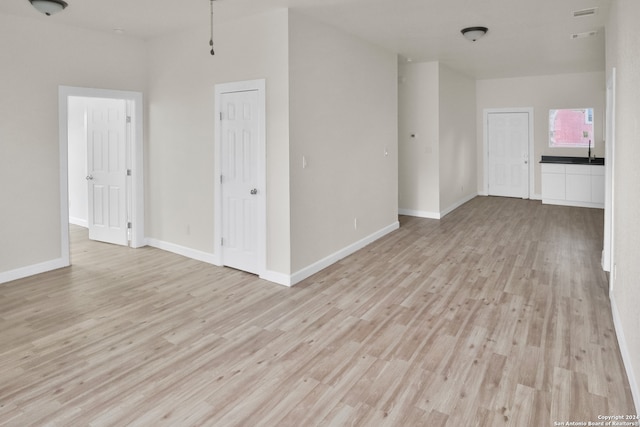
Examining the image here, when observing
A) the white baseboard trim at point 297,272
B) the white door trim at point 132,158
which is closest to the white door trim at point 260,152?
the white baseboard trim at point 297,272

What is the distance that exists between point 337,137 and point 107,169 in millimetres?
3325

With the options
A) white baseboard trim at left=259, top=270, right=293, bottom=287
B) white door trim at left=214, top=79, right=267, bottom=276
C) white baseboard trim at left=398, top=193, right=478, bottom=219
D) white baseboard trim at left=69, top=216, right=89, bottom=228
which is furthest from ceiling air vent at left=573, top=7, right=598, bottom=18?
white baseboard trim at left=69, top=216, right=89, bottom=228

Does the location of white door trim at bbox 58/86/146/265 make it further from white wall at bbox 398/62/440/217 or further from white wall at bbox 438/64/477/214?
white wall at bbox 438/64/477/214

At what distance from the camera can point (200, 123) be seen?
5.08 metres

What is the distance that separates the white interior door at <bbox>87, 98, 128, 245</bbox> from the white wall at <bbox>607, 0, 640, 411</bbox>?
544 cm

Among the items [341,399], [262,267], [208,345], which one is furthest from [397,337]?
[262,267]

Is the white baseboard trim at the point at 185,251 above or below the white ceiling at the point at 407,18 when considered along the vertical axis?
below

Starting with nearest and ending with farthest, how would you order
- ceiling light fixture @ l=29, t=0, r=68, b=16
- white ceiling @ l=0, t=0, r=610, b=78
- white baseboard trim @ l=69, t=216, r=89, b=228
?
ceiling light fixture @ l=29, t=0, r=68, b=16, white ceiling @ l=0, t=0, r=610, b=78, white baseboard trim @ l=69, t=216, r=89, b=228

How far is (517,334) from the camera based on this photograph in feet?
10.6

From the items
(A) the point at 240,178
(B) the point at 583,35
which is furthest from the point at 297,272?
(B) the point at 583,35

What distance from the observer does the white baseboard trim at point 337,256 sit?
176 inches

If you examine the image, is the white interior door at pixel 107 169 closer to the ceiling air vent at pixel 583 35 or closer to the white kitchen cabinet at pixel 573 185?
the ceiling air vent at pixel 583 35

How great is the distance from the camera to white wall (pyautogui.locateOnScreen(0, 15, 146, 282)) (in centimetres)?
442

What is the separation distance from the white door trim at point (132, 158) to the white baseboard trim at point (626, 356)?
540 cm
